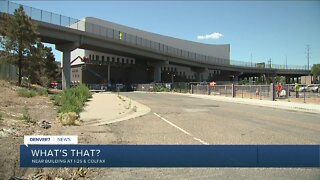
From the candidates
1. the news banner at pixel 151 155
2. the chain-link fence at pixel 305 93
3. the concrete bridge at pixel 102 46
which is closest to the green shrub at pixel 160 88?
the concrete bridge at pixel 102 46

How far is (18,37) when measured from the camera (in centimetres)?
4131

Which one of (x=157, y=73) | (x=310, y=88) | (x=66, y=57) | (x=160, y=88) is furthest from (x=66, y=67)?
(x=310, y=88)

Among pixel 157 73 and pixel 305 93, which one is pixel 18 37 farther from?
pixel 157 73

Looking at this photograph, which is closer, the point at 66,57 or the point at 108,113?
the point at 108,113

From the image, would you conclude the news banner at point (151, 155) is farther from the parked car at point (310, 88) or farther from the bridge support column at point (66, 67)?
the bridge support column at point (66, 67)

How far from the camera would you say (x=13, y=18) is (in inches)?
1652

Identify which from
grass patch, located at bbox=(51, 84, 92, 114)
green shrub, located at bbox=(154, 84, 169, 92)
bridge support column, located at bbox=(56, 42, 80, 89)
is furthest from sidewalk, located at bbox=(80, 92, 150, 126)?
green shrub, located at bbox=(154, 84, 169, 92)

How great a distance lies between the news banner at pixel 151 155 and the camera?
5867 millimetres

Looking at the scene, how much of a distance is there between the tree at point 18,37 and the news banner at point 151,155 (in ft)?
123

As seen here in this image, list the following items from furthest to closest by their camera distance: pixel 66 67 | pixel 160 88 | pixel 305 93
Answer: pixel 160 88
pixel 66 67
pixel 305 93

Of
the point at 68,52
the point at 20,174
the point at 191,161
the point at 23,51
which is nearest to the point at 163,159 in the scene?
the point at 191,161

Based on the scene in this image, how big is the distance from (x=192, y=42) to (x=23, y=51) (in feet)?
376

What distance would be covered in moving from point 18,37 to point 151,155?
38.7m

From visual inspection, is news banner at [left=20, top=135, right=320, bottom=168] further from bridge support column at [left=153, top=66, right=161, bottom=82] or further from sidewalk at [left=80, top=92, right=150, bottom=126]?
bridge support column at [left=153, top=66, right=161, bottom=82]
